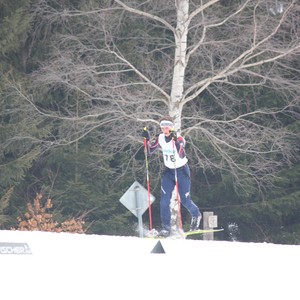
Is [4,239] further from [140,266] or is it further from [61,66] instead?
[61,66]

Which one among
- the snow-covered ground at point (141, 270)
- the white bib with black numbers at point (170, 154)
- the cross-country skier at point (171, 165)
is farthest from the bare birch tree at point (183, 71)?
the snow-covered ground at point (141, 270)

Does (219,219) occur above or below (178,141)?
below

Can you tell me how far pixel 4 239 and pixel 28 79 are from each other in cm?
1422

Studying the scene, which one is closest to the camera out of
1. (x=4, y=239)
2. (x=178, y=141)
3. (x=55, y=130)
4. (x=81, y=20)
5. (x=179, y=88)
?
(x=4, y=239)

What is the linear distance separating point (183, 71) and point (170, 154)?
358 centimetres

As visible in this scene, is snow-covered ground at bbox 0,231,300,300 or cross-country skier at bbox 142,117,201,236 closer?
snow-covered ground at bbox 0,231,300,300

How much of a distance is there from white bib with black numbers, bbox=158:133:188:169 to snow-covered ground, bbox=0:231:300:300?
572 cm

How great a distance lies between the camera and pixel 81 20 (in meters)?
20.8

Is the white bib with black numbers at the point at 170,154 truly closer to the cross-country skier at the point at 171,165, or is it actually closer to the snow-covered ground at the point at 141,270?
the cross-country skier at the point at 171,165

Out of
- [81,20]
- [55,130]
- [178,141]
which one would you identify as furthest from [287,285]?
[55,130]

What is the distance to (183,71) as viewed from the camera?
18.2 meters

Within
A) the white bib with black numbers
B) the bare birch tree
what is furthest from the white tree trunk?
the white bib with black numbers

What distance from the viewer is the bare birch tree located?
1836cm

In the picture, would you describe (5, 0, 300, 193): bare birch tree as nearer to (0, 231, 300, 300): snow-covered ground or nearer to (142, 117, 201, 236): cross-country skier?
(142, 117, 201, 236): cross-country skier
